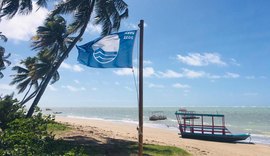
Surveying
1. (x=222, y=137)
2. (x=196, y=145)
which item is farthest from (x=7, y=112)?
(x=222, y=137)

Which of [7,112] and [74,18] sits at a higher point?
[74,18]

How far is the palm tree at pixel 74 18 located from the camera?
21.7 meters

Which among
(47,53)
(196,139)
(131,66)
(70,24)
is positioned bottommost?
(196,139)

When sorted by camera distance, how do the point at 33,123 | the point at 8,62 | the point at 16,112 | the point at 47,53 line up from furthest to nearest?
the point at 8,62 < the point at 47,53 < the point at 16,112 < the point at 33,123

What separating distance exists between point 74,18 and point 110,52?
50.7ft

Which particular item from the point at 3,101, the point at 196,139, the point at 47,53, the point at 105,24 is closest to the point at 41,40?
the point at 47,53

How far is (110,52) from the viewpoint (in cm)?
838

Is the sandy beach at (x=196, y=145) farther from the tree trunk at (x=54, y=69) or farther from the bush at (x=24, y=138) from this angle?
the bush at (x=24, y=138)

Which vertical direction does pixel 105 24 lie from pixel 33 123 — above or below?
above

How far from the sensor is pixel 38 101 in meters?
20.8

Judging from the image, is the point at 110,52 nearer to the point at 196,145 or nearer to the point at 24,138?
A: the point at 24,138

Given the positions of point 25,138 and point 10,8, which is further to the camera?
point 10,8

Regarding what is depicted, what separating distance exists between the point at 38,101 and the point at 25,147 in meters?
14.5

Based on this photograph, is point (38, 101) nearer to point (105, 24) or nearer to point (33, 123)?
point (105, 24)
